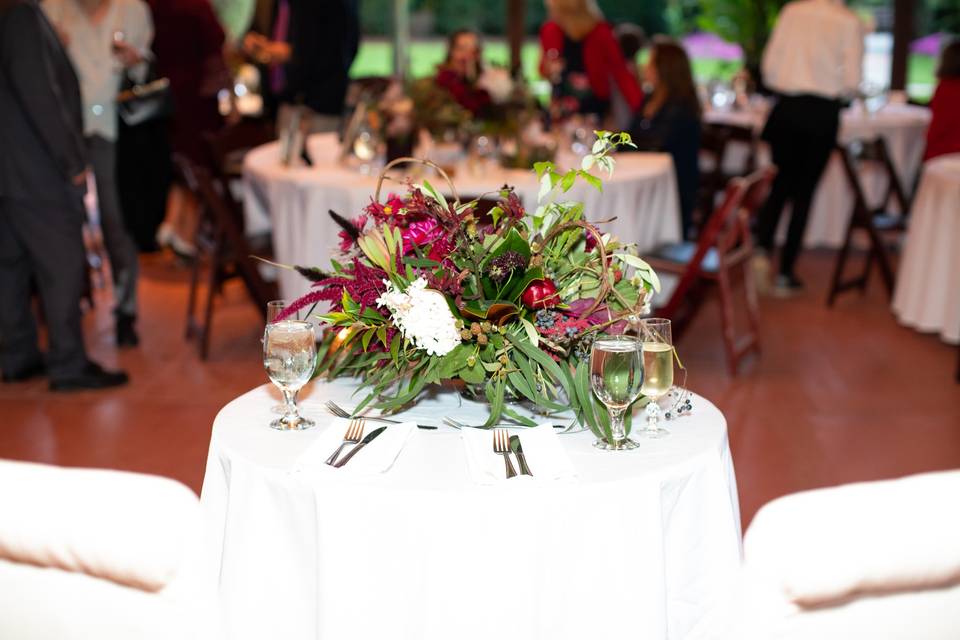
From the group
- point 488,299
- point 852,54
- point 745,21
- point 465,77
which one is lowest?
point 488,299

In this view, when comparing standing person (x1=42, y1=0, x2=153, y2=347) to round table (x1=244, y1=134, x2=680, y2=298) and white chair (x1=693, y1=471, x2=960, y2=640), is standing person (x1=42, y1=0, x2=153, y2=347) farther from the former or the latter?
white chair (x1=693, y1=471, x2=960, y2=640)

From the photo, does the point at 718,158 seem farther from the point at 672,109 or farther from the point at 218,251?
the point at 218,251

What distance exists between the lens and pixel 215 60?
22.7 feet

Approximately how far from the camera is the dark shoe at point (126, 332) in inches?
216

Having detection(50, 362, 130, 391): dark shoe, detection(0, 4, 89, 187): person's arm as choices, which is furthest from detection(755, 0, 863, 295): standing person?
detection(0, 4, 89, 187): person's arm

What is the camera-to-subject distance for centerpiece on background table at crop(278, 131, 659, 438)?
6.87 ft

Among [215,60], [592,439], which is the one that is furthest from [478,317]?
[215,60]

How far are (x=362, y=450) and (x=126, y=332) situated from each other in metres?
3.79

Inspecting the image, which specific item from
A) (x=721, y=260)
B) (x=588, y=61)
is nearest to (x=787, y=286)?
(x=588, y=61)

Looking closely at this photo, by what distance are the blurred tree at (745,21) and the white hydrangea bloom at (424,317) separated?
25.7 ft

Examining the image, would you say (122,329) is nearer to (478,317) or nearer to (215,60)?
→ (215,60)

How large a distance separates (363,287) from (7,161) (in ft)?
9.10

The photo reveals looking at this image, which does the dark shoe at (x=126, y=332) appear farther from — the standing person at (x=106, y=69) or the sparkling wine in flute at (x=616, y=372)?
the sparkling wine in flute at (x=616, y=372)

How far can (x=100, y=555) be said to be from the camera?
159 centimetres
